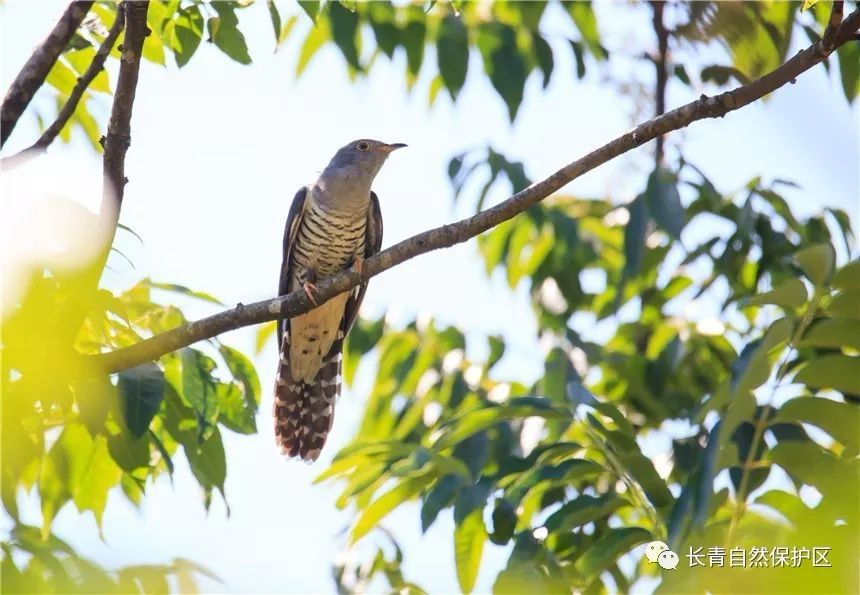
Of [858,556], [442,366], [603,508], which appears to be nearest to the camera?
[858,556]

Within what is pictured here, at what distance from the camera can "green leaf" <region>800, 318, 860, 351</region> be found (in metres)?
3.11

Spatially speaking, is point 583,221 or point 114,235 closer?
point 114,235

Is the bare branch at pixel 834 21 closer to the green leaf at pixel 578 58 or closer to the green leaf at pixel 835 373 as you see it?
the green leaf at pixel 835 373

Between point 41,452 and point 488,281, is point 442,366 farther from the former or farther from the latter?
point 41,452

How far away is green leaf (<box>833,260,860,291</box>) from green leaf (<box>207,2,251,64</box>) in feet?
6.34

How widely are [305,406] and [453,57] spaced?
75.4 inches

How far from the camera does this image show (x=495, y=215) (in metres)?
3.14

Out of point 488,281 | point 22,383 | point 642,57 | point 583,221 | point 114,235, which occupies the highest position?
point 642,57

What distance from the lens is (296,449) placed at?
207 inches

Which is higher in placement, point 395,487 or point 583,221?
point 583,221

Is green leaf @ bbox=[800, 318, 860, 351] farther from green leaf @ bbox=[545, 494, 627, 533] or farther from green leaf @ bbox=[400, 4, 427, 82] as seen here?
green leaf @ bbox=[400, 4, 427, 82]

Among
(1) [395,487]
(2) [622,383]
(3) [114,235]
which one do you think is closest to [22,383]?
(3) [114,235]

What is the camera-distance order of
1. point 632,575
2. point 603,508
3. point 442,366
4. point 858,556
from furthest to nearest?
point 442,366, point 632,575, point 603,508, point 858,556

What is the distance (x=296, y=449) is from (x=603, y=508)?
7.56 feet
